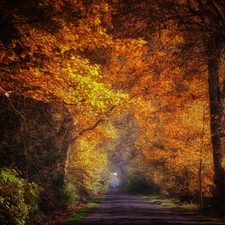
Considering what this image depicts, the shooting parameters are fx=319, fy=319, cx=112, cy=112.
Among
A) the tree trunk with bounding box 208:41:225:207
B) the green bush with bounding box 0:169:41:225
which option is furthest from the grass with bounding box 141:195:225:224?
the green bush with bounding box 0:169:41:225

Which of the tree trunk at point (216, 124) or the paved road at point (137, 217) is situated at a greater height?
the tree trunk at point (216, 124)

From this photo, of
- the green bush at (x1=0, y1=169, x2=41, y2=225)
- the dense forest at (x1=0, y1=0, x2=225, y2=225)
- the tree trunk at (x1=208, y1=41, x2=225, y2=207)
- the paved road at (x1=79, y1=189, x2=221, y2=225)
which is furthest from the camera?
the tree trunk at (x1=208, y1=41, x2=225, y2=207)

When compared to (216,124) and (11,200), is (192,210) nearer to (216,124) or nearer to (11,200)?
(216,124)

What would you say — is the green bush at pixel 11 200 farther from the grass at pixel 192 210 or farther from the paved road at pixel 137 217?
the grass at pixel 192 210

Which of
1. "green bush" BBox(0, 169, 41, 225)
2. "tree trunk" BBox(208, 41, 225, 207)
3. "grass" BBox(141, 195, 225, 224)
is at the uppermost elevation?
"tree trunk" BBox(208, 41, 225, 207)

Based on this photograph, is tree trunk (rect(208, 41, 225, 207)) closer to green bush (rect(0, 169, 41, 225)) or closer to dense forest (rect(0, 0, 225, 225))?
dense forest (rect(0, 0, 225, 225))

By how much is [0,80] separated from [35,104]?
9.30 ft

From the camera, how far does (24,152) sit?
569 inches

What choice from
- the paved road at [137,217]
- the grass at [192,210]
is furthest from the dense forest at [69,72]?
the paved road at [137,217]

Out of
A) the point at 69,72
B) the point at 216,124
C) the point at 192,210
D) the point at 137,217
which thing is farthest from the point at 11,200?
the point at 192,210

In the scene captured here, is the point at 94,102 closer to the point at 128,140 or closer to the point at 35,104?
the point at 35,104

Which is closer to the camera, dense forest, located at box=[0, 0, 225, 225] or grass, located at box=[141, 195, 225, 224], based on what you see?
dense forest, located at box=[0, 0, 225, 225]

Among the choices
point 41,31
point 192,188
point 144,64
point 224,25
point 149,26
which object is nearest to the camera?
point 41,31

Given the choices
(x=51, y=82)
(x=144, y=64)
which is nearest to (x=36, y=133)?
(x=51, y=82)
